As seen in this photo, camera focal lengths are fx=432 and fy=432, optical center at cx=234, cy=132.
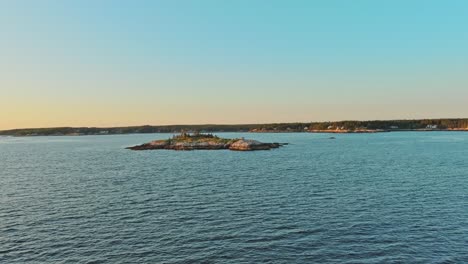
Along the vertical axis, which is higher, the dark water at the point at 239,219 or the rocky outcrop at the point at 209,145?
the rocky outcrop at the point at 209,145

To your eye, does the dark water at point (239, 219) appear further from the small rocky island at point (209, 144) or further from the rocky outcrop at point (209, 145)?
the small rocky island at point (209, 144)

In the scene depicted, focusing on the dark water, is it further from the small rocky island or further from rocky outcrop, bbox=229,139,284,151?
the small rocky island

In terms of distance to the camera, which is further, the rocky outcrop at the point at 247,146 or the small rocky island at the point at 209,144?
the small rocky island at the point at 209,144

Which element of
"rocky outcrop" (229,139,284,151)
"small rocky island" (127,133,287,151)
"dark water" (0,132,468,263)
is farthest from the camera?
"small rocky island" (127,133,287,151)

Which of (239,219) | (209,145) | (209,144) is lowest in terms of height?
(239,219)

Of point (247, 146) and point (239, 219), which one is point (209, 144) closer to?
point (247, 146)

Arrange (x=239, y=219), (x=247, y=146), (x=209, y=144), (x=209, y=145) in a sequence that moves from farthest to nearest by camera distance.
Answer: (x=209, y=144) → (x=209, y=145) → (x=247, y=146) → (x=239, y=219)

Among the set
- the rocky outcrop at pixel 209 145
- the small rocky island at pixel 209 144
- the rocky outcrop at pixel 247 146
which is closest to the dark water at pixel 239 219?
the rocky outcrop at pixel 247 146

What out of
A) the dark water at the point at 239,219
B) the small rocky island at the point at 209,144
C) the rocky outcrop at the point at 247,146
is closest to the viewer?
the dark water at the point at 239,219

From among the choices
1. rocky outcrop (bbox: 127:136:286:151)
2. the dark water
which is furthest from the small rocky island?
the dark water

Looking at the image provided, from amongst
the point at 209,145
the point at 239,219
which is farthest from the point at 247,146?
the point at 239,219

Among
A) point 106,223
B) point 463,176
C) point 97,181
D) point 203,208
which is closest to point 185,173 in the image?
point 97,181
